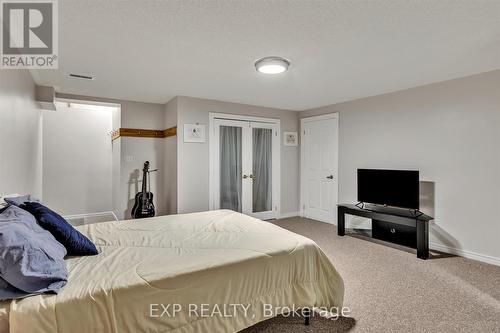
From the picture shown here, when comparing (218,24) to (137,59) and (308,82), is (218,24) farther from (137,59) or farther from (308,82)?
(308,82)

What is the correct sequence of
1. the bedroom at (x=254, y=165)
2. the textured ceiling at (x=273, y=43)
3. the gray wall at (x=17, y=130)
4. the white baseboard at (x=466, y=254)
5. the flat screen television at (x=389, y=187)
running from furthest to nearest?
the flat screen television at (x=389, y=187) → the white baseboard at (x=466, y=254) → the gray wall at (x=17, y=130) → the textured ceiling at (x=273, y=43) → the bedroom at (x=254, y=165)

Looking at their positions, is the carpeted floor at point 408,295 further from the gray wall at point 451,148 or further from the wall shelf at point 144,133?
the wall shelf at point 144,133

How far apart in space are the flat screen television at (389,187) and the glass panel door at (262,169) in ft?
6.15

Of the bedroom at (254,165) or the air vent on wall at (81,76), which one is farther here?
the air vent on wall at (81,76)

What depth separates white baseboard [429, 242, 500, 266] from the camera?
3.22m

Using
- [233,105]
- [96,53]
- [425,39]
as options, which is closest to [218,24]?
[96,53]

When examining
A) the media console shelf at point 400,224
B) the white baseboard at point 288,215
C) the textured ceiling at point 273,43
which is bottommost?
the white baseboard at point 288,215

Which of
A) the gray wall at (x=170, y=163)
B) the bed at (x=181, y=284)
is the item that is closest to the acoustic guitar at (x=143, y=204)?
the gray wall at (x=170, y=163)

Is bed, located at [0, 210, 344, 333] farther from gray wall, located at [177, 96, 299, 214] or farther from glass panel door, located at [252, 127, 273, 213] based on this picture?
glass panel door, located at [252, 127, 273, 213]

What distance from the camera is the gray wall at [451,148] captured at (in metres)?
3.26

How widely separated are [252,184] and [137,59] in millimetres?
3231

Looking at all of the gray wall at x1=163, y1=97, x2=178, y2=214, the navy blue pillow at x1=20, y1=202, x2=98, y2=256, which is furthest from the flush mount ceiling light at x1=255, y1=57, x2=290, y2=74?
the navy blue pillow at x1=20, y1=202, x2=98, y2=256

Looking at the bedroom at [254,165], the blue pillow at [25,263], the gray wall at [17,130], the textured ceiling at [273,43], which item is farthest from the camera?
the gray wall at [17,130]

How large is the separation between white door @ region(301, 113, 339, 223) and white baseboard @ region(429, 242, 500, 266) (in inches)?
68.4
